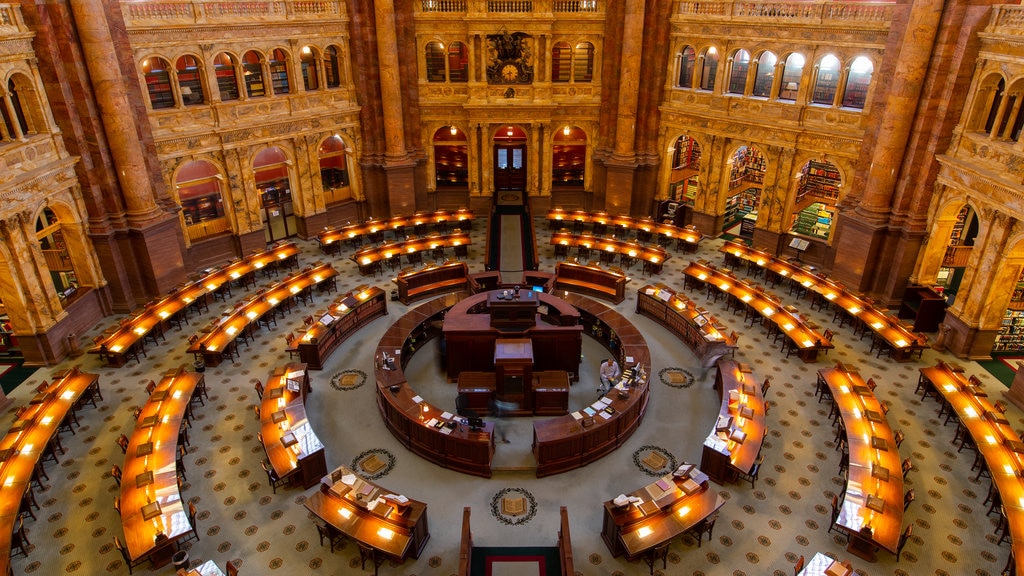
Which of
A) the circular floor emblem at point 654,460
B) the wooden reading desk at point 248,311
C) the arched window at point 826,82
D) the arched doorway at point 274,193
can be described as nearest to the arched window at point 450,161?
the arched doorway at point 274,193

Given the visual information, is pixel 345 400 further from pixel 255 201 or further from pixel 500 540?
pixel 255 201

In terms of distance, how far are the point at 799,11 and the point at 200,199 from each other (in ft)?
73.5

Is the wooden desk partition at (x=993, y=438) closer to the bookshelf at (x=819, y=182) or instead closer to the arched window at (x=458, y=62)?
the bookshelf at (x=819, y=182)

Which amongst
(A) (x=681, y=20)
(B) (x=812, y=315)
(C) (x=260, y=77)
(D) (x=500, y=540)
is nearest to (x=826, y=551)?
(D) (x=500, y=540)

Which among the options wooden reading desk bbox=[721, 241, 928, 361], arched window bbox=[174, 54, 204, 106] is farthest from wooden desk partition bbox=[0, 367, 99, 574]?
wooden reading desk bbox=[721, 241, 928, 361]

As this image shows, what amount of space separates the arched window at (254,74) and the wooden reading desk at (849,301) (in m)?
18.3

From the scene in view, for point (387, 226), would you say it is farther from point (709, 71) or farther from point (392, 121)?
point (709, 71)

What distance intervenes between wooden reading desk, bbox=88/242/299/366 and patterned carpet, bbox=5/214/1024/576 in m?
0.63

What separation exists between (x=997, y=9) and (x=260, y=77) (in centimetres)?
2329

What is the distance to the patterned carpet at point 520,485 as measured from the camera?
11188 millimetres

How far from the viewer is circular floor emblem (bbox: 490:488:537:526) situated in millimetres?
12078

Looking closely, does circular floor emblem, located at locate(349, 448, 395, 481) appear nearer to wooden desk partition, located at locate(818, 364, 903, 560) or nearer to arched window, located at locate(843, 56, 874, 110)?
wooden desk partition, located at locate(818, 364, 903, 560)

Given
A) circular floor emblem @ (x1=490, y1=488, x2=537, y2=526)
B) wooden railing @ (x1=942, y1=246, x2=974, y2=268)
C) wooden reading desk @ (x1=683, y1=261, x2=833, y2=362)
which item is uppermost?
wooden railing @ (x1=942, y1=246, x2=974, y2=268)

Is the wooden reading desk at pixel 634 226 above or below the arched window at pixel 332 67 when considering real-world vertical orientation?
below
